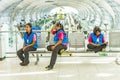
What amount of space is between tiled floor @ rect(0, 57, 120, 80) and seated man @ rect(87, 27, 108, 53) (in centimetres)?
45

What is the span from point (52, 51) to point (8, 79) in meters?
1.59

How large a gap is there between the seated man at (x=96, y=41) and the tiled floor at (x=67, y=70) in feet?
1.46

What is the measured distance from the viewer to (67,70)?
714cm

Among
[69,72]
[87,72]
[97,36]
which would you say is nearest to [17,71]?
[69,72]

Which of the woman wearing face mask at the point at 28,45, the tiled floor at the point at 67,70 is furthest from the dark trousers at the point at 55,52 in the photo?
the woman wearing face mask at the point at 28,45

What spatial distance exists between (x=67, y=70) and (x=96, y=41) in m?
1.38

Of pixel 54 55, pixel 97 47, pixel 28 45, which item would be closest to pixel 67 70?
pixel 54 55

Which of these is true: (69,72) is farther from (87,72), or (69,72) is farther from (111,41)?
(111,41)

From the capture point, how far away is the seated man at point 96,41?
786cm

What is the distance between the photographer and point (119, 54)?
8.36 m

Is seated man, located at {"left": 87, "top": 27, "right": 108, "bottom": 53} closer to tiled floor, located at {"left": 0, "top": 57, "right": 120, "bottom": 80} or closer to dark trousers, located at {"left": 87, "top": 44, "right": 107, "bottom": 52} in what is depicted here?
dark trousers, located at {"left": 87, "top": 44, "right": 107, "bottom": 52}

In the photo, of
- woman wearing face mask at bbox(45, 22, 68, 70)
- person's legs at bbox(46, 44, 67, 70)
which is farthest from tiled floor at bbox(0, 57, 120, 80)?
woman wearing face mask at bbox(45, 22, 68, 70)

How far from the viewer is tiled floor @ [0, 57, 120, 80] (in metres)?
6.45

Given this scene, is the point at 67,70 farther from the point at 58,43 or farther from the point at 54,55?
the point at 58,43
